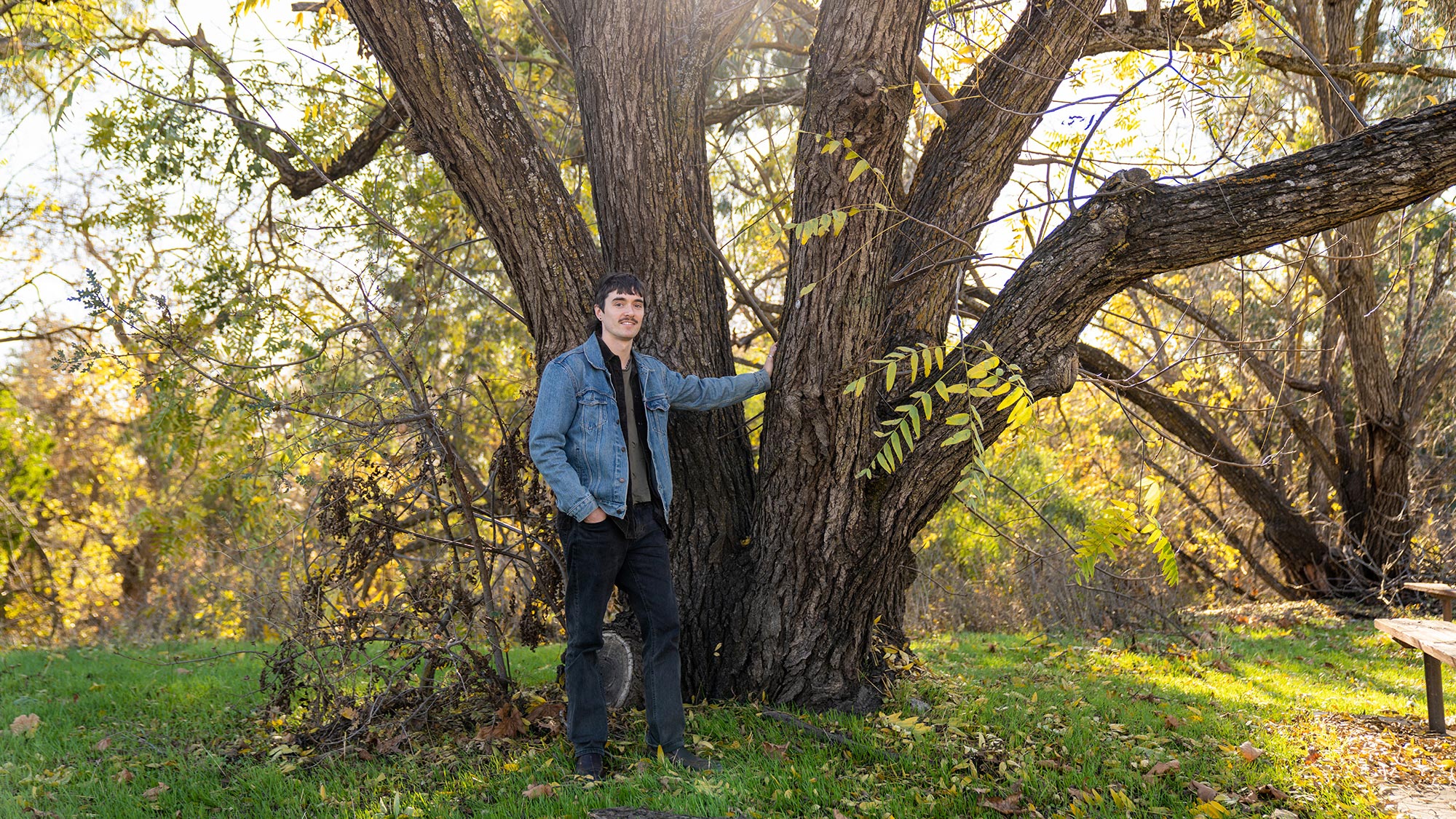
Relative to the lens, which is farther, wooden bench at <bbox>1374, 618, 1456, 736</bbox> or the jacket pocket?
wooden bench at <bbox>1374, 618, 1456, 736</bbox>

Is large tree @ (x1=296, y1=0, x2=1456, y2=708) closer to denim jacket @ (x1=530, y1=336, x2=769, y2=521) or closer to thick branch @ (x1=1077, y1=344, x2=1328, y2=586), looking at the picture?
denim jacket @ (x1=530, y1=336, x2=769, y2=521)

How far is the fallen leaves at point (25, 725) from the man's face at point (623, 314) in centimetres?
409

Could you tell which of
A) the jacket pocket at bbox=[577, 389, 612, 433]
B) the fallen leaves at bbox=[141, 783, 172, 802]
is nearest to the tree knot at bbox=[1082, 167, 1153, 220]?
→ the jacket pocket at bbox=[577, 389, 612, 433]

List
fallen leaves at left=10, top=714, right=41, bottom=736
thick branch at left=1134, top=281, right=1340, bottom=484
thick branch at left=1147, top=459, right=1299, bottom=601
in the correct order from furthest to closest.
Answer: thick branch at left=1147, top=459, right=1299, bottom=601
thick branch at left=1134, top=281, right=1340, bottom=484
fallen leaves at left=10, top=714, right=41, bottom=736

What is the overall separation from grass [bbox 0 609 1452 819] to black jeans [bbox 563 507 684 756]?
7.4 inches

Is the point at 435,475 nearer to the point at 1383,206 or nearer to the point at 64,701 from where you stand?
the point at 64,701

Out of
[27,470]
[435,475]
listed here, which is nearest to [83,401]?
[27,470]

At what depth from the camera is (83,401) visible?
14.9 m

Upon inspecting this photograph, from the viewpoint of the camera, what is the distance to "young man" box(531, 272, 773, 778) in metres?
4.18

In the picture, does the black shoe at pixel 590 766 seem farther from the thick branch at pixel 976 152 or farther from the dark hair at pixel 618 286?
the thick branch at pixel 976 152

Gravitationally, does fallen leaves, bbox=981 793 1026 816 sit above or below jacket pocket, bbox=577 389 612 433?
below

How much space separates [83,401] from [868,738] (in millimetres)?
14989

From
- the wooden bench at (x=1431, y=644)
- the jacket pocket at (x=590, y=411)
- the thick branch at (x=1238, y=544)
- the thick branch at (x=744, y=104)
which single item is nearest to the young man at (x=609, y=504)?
the jacket pocket at (x=590, y=411)

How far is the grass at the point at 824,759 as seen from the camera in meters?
3.86
